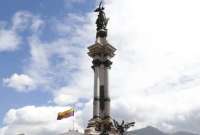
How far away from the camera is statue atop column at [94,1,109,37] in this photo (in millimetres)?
81312

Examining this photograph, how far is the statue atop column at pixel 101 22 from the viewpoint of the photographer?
81.3 m

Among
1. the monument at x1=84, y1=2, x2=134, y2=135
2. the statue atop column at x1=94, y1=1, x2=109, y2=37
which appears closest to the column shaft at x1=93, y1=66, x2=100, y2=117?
the monument at x1=84, y1=2, x2=134, y2=135

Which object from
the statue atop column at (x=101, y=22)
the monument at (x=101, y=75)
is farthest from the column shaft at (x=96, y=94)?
the statue atop column at (x=101, y=22)

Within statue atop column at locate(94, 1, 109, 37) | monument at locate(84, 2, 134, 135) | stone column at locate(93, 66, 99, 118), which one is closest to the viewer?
monument at locate(84, 2, 134, 135)

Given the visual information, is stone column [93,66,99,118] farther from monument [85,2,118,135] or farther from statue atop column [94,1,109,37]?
statue atop column [94,1,109,37]

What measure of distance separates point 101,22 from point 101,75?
462 inches

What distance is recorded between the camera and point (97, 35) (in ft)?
267

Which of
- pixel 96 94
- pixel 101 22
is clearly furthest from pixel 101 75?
pixel 101 22

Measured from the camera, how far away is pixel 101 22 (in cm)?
8225

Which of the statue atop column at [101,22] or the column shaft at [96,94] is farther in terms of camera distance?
the statue atop column at [101,22]

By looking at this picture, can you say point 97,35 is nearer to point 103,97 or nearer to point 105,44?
point 105,44

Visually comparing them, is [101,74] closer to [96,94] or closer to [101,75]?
[101,75]

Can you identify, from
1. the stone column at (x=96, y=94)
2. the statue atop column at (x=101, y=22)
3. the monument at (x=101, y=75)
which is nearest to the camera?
the monument at (x=101, y=75)

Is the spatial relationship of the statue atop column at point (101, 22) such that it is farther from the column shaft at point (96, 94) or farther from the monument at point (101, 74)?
the column shaft at point (96, 94)
